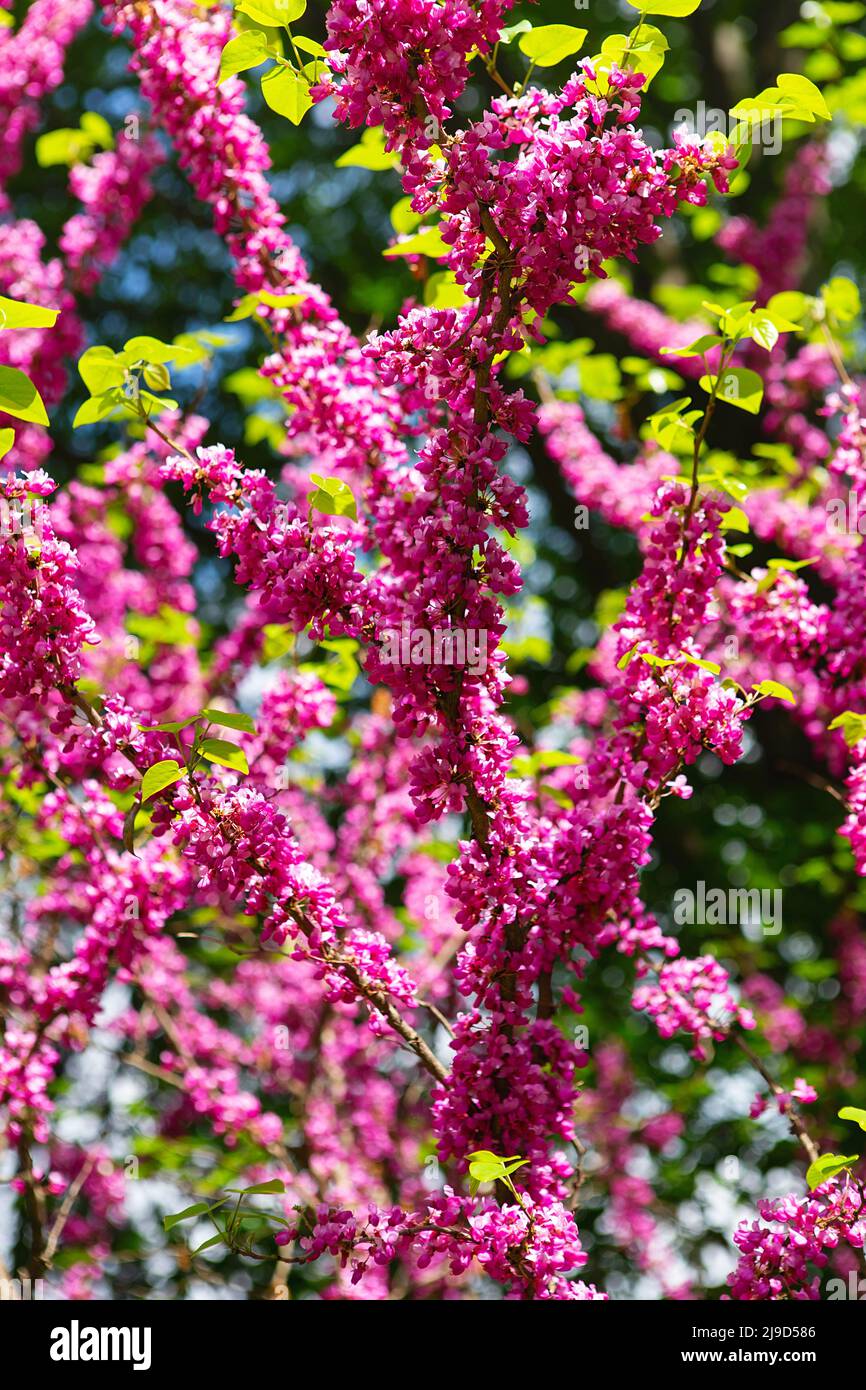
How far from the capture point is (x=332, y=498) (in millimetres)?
2754

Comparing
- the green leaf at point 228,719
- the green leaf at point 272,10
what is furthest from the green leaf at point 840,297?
the green leaf at point 228,719

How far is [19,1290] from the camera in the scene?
149 inches

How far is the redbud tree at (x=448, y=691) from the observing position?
2.44 metres

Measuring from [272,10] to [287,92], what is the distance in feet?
0.49

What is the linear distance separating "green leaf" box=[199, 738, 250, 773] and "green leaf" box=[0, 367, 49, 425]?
2.28 ft

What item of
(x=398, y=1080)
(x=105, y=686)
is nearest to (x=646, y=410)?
(x=105, y=686)

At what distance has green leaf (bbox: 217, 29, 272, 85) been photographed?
7.93ft

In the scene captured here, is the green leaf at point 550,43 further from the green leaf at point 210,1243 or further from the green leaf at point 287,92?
the green leaf at point 210,1243

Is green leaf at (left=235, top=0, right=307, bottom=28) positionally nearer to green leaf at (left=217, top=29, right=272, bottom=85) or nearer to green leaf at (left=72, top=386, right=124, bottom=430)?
green leaf at (left=217, top=29, right=272, bottom=85)

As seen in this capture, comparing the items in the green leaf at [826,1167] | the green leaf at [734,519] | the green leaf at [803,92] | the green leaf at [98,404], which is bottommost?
the green leaf at [826,1167]

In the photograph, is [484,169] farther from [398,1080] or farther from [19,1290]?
[398,1080]

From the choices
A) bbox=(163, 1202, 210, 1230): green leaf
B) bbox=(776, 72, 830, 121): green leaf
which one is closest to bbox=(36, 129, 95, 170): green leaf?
bbox=(776, 72, 830, 121): green leaf

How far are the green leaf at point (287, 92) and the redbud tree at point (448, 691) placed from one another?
0.01 m

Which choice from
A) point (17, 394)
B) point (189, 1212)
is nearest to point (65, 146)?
point (17, 394)
